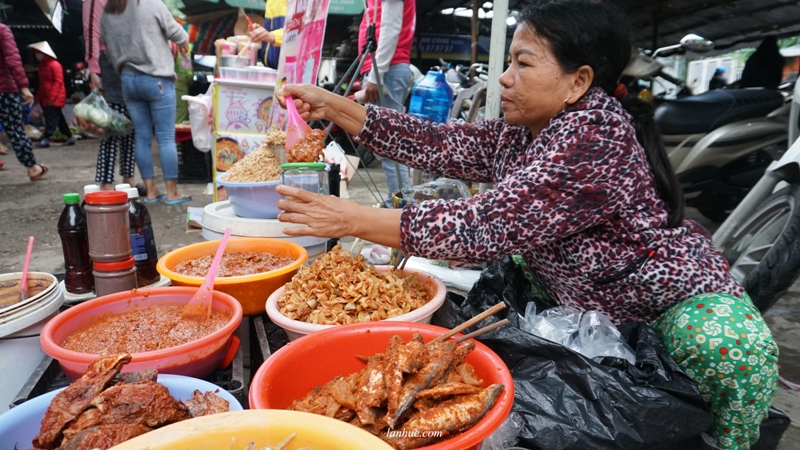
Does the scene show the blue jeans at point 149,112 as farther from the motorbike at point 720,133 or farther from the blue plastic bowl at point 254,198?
the motorbike at point 720,133

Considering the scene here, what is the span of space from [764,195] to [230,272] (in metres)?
3.31

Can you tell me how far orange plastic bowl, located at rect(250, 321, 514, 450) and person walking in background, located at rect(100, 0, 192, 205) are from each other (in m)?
4.89

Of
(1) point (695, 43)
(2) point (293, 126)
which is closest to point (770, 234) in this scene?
(1) point (695, 43)

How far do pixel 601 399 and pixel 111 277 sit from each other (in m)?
1.67

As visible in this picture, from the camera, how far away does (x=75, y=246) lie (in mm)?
1879

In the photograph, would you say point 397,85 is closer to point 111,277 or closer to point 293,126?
point 293,126

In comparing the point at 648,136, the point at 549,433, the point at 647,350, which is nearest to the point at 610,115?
the point at 648,136

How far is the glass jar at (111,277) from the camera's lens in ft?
5.67

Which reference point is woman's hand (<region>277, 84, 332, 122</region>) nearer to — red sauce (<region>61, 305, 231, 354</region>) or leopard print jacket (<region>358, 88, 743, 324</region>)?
leopard print jacket (<region>358, 88, 743, 324</region>)

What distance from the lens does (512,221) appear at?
55.7 inches

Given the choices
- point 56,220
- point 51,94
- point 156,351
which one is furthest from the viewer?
point 51,94

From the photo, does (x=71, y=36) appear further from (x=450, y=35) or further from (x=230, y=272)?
(x=230, y=272)

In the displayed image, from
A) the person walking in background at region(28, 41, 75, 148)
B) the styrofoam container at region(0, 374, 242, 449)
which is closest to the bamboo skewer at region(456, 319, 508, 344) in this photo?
the styrofoam container at region(0, 374, 242, 449)

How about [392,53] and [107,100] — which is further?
[107,100]
